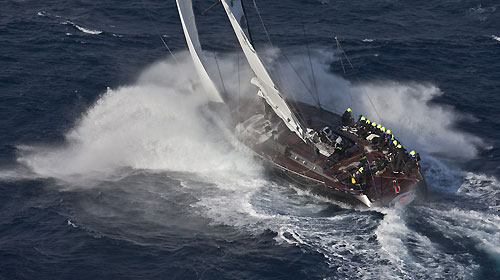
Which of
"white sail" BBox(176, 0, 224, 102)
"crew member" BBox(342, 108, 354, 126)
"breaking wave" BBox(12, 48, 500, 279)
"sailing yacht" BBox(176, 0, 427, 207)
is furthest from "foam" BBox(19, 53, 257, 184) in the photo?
"crew member" BBox(342, 108, 354, 126)

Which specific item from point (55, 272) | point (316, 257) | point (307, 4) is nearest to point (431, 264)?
point (316, 257)

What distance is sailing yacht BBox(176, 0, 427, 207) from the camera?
3956 cm

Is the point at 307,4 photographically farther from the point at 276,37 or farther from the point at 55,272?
the point at 55,272

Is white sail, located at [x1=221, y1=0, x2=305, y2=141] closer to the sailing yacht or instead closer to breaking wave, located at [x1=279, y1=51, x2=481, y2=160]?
the sailing yacht

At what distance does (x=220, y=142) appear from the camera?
4791cm

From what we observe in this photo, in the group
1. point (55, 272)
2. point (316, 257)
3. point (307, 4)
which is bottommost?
point (55, 272)

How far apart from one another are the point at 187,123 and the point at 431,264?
2198cm

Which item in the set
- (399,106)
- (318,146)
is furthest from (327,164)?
(399,106)

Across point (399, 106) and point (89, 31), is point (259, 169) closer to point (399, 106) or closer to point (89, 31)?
point (399, 106)

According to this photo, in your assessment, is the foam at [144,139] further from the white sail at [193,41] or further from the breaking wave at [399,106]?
the breaking wave at [399,106]

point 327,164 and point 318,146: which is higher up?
point 318,146

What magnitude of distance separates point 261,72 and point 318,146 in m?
6.01

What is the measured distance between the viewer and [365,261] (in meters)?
34.7

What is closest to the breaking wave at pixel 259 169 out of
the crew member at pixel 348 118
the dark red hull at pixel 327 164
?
the dark red hull at pixel 327 164
